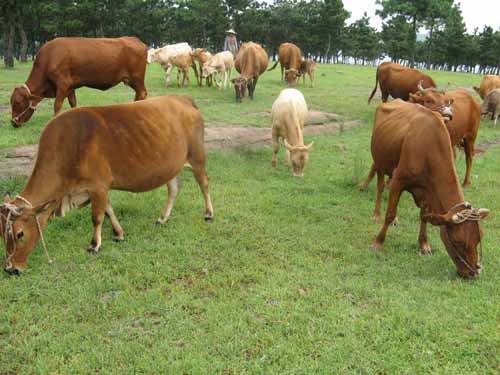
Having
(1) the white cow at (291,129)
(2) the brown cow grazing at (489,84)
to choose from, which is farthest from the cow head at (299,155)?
(2) the brown cow grazing at (489,84)

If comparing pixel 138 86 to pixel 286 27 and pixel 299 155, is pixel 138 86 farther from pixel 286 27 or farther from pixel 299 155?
pixel 286 27

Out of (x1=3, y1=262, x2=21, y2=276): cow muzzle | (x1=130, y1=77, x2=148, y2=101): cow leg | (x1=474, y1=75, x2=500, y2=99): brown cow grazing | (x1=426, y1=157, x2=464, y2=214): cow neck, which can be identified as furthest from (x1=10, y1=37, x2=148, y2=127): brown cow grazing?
(x1=474, y1=75, x2=500, y2=99): brown cow grazing

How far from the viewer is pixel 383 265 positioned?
5152 millimetres

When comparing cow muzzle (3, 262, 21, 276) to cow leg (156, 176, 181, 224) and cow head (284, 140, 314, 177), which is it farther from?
cow head (284, 140, 314, 177)

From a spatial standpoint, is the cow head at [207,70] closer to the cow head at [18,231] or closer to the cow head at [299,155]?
the cow head at [299,155]

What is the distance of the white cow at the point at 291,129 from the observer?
8.36 m

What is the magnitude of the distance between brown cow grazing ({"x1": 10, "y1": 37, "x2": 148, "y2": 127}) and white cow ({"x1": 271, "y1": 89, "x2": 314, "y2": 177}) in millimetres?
3651

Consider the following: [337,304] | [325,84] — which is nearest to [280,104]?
[337,304]

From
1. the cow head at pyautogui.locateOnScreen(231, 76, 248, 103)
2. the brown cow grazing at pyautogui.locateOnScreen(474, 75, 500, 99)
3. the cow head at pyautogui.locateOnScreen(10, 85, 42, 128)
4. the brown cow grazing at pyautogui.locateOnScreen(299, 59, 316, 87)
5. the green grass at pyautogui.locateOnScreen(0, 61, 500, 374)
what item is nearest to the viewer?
the green grass at pyautogui.locateOnScreen(0, 61, 500, 374)

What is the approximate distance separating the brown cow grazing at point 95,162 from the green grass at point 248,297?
490 mm

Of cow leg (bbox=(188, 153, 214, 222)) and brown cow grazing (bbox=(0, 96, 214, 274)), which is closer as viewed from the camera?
brown cow grazing (bbox=(0, 96, 214, 274))

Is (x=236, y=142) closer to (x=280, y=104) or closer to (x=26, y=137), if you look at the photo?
(x=280, y=104)

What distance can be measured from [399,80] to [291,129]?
22.2 ft

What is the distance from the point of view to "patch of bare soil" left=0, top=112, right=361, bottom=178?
7.38 m
